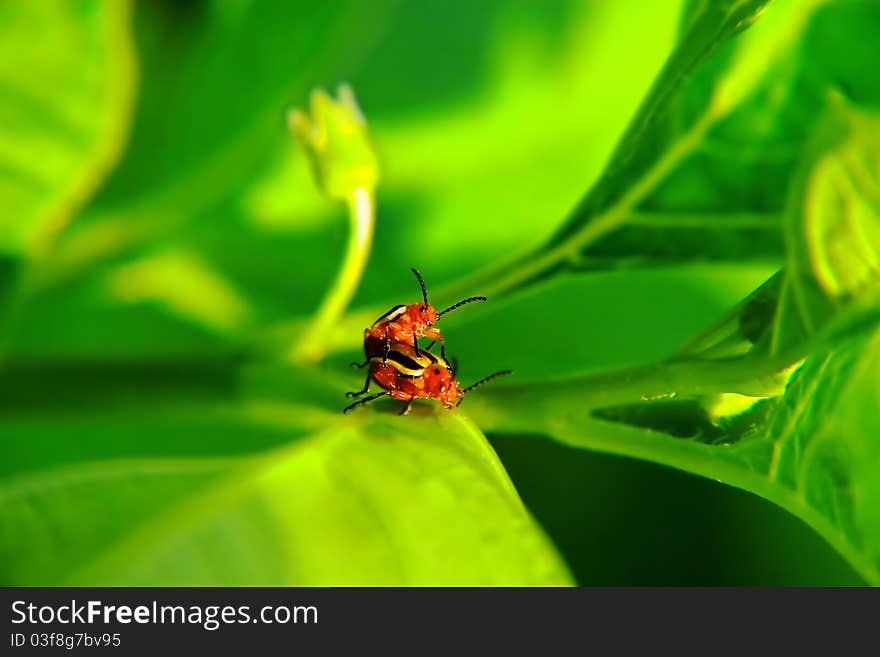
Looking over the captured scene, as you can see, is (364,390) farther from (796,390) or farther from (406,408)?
(796,390)

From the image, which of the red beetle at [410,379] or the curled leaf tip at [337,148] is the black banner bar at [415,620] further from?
the curled leaf tip at [337,148]

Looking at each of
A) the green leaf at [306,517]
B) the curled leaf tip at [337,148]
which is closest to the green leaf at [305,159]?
the curled leaf tip at [337,148]

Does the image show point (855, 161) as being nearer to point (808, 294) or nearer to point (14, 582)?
point (808, 294)

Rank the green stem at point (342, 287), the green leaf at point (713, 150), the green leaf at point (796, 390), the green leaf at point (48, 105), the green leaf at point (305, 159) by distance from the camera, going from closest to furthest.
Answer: the green leaf at point (796, 390), the green leaf at point (713, 150), the green stem at point (342, 287), the green leaf at point (48, 105), the green leaf at point (305, 159)

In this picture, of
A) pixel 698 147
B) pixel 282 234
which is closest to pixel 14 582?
pixel 698 147

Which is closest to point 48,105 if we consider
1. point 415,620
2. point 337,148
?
point 337,148

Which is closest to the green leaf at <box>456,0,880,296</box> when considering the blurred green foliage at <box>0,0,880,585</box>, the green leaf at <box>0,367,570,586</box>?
the blurred green foliage at <box>0,0,880,585</box>
